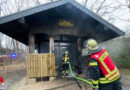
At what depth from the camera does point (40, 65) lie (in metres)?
5.28

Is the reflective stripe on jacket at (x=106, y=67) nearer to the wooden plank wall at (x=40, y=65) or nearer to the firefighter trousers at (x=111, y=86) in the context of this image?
the firefighter trousers at (x=111, y=86)

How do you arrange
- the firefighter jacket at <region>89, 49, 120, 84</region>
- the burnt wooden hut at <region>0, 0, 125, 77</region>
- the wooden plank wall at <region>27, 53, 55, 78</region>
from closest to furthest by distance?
the firefighter jacket at <region>89, 49, 120, 84</region> → the burnt wooden hut at <region>0, 0, 125, 77</region> → the wooden plank wall at <region>27, 53, 55, 78</region>

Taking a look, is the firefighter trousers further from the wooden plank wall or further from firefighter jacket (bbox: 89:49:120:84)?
the wooden plank wall

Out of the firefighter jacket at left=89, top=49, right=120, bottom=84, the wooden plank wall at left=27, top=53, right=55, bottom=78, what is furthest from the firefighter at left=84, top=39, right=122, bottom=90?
the wooden plank wall at left=27, top=53, right=55, bottom=78

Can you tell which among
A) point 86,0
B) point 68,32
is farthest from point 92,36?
point 86,0

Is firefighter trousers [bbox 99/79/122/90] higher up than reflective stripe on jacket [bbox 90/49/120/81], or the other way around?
reflective stripe on jacket [bbox 90/49/120/81]

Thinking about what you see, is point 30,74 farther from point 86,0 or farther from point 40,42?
point 86,0

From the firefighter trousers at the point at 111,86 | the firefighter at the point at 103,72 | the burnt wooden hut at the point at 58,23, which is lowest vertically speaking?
the firefighter trousers at the point at 111,86

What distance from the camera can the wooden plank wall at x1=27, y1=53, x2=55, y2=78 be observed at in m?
5.17

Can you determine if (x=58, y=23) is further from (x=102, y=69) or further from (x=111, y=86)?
(x=111, y=86)

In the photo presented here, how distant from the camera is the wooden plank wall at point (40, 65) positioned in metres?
5.17

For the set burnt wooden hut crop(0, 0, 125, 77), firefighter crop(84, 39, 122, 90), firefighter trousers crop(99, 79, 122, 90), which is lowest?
firefighter trousers crop(99, 79, 122, 90)

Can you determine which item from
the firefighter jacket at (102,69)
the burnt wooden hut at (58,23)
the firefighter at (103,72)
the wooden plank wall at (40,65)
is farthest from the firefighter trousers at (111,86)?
the burnt wooden hut at (58,23)

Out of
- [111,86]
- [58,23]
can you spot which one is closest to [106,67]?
[111,86]
